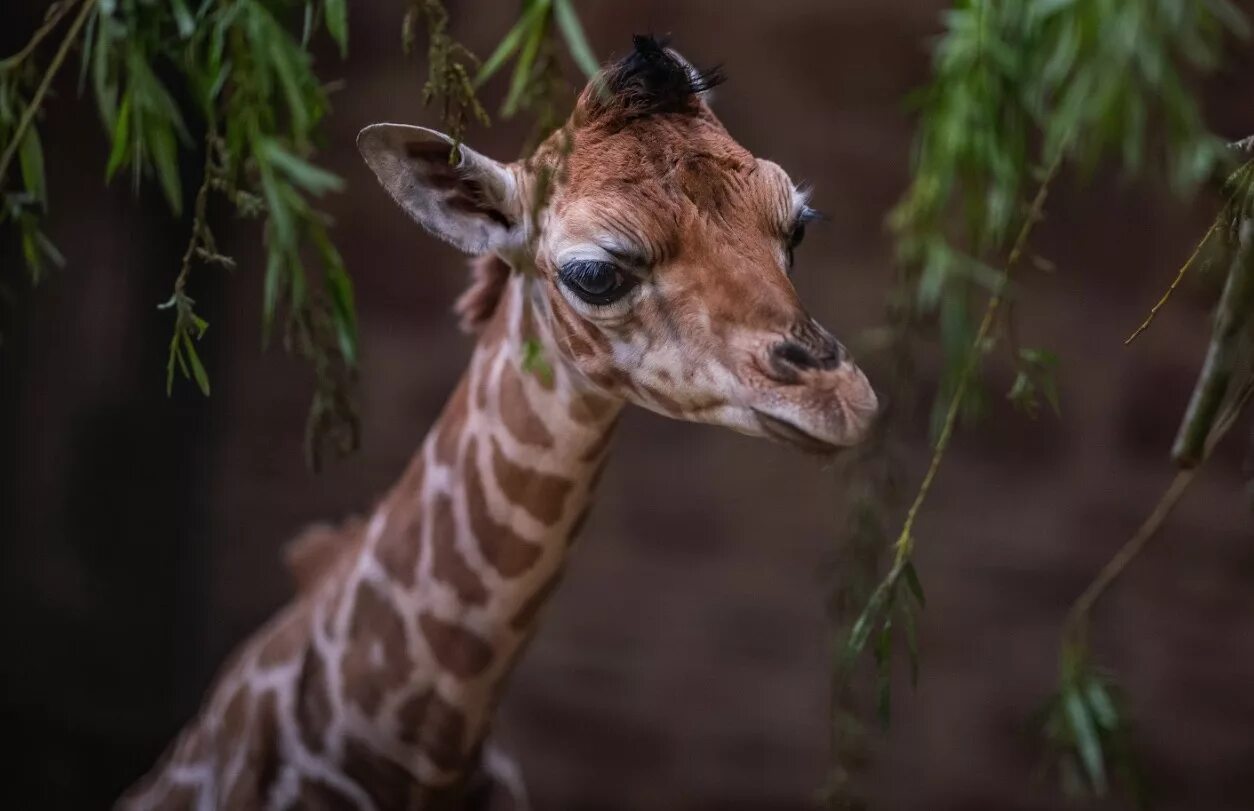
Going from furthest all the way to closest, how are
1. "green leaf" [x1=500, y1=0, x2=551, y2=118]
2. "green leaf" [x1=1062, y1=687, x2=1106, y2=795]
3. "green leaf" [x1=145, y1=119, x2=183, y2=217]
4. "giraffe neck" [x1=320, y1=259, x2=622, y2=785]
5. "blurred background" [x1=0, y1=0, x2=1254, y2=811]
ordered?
"blurred background" [x1=0, y1=0, x2=1254, y2=811] < "giraffe neck" [x1=320, y1=259, x2=622, y2=785] < "green leaf" [x1=1062, y1=687, x2=1106, y2=795] < "green leaf" [x1=145, y1=119, x2=183, y2=217] < "green leaf" [x1=500, y1=0, x2=551, y2=118]

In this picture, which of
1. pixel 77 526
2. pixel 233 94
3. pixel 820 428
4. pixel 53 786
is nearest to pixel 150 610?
pixel 77 526

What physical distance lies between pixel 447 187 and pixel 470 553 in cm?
48

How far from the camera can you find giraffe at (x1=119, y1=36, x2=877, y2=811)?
1258mm

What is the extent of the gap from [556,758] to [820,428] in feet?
7.52

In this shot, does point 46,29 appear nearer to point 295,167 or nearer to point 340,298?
point 295,167

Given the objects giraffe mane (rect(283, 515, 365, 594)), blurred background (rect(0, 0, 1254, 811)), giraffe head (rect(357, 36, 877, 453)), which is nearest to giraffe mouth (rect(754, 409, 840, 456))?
giraffe head (rect(357, 36, 877, 453))

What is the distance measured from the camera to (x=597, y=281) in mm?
1293

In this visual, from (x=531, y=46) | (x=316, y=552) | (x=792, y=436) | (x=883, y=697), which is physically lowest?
(x=316, y=552)

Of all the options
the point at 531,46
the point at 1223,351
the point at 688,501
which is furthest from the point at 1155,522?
the point at 688,501

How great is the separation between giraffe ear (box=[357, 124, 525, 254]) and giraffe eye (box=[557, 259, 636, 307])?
0.46ft

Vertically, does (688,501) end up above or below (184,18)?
below

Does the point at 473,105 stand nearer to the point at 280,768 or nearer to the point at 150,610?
the point at 280,768

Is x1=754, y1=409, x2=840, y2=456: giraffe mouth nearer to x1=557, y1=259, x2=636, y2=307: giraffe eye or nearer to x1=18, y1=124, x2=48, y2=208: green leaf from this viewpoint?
x1=557, y1=259, x2=636, y2=307: giraffe eye

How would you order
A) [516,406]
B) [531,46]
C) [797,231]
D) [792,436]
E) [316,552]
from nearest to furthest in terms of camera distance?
[531,46], [792,436], [797,231], [516,406], [316,552]
